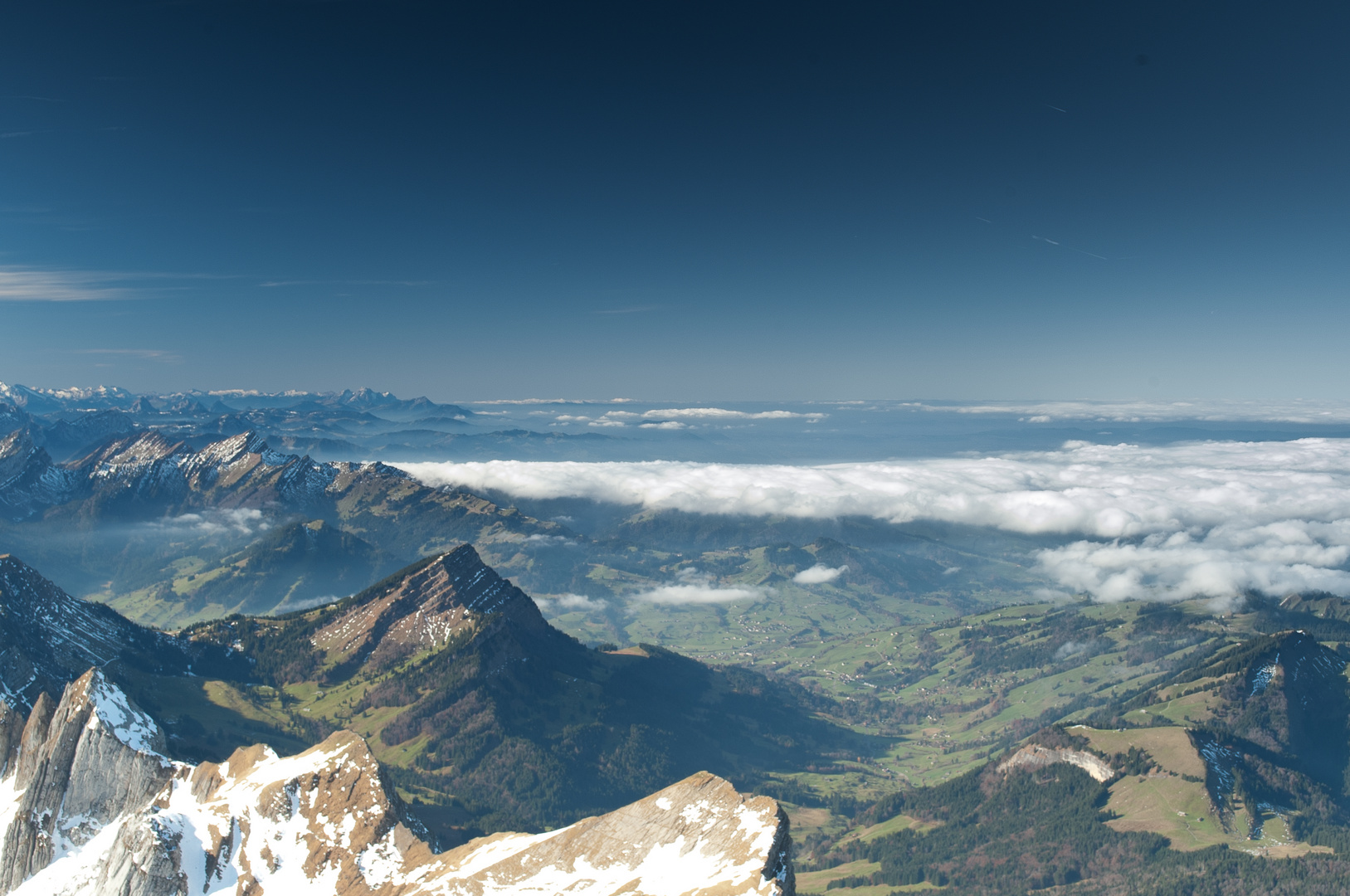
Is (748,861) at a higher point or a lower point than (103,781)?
higher

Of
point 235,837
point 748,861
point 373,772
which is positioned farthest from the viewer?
point 373,772

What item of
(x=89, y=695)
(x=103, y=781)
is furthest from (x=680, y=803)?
(x=89, y=695)

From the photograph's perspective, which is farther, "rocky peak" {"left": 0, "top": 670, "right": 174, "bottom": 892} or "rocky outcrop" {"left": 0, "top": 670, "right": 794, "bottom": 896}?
"rocky peak" {"left": 0, "top": 670, "right": 174, "bottom": 892}

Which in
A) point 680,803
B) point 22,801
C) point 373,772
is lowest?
point 22,801

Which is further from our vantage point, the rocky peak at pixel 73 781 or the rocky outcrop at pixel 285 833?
Answer: the rocky peak at pixel 73 781

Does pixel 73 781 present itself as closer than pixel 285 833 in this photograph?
No

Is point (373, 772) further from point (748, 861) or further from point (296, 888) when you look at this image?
point (748, 861)

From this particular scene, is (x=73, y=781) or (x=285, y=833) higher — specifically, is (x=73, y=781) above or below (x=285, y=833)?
below

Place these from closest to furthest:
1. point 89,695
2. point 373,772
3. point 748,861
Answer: point 748,861 → point 373,772 → point 89,695
